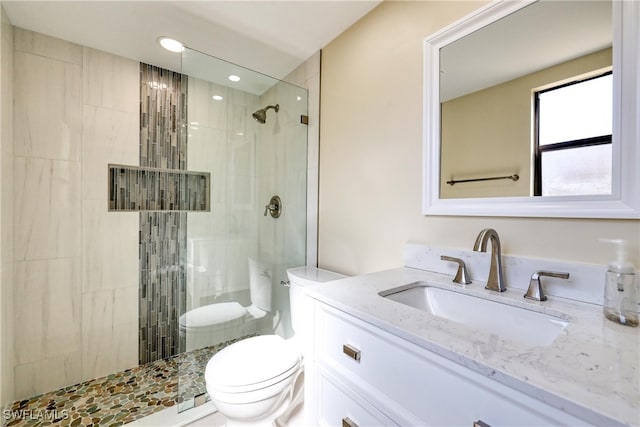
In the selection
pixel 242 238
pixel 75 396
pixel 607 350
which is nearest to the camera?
pixel 607 350

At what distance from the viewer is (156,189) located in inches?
85.7

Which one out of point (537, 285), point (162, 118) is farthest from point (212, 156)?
point (537, 285)

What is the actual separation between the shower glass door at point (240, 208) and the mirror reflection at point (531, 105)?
1114 mm

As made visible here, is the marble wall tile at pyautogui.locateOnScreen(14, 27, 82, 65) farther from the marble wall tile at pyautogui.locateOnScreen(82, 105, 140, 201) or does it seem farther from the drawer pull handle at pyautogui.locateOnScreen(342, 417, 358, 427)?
the drawer pull handle at pyautogui.locateOnScreen(342, 417, 358, 427)

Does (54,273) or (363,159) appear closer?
(363,159)

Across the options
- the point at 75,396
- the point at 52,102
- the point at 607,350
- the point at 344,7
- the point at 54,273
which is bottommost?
the point at 75,396

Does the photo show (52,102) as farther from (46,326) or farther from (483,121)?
(483,121)

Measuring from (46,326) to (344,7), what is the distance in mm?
2674

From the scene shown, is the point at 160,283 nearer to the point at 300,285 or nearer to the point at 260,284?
the point at 260,284

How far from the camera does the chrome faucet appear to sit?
93 cm

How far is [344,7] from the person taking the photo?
1495 mm

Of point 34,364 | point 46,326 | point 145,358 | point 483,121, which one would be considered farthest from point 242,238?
point 483,121

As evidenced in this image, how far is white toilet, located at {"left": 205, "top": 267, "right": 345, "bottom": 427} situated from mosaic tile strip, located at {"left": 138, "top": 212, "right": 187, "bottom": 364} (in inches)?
33.9

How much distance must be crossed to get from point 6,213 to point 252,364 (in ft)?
5.30
